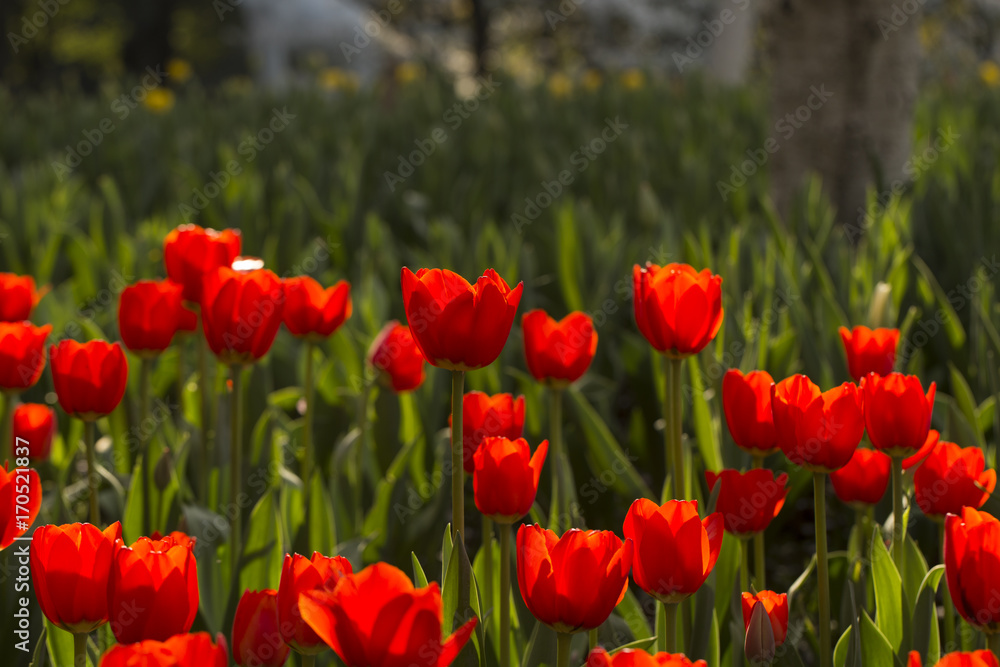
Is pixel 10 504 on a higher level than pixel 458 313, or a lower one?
lower

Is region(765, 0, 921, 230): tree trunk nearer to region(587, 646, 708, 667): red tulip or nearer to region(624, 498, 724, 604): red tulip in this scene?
region(624, 498, 724, 604): red tulip

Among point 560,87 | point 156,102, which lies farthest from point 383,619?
Result: point 560,87

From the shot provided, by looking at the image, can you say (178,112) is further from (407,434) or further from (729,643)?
(729,643)

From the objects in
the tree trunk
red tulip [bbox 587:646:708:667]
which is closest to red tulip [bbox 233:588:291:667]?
red tulip [bbox 587:646:708:667]

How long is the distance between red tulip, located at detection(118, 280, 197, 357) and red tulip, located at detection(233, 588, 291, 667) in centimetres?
60

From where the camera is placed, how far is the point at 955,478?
970 millimetres

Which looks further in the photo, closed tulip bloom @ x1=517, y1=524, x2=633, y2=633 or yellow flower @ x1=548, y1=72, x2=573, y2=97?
yellow flower @ x1=548, y1=72, x2=573, y2=97

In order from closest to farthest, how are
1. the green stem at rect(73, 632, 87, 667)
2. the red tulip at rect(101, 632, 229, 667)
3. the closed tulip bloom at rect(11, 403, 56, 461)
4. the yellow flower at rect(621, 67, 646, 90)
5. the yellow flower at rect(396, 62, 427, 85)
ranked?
1. the red tulip at rect(101, 632, 229, 667)
2. the green stem at rect(73, 632, 87, 667)
3. the closed tulip bloom at rect(11, 403, 56, 461)
4. the yellow flower at rect(621, 67, 646, 90)
5. the yellow flower at rect(396, 62, 427, 85)

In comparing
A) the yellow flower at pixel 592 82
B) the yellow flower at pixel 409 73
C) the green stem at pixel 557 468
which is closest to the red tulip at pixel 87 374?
the green stem at pixel 557 468

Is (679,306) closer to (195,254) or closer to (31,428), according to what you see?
(195,254)

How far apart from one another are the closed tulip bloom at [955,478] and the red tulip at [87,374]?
2.73 feet

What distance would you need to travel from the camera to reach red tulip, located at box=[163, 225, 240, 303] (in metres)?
1.34

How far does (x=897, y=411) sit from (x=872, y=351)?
22 centimetres

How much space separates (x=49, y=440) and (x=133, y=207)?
2.87 metres
